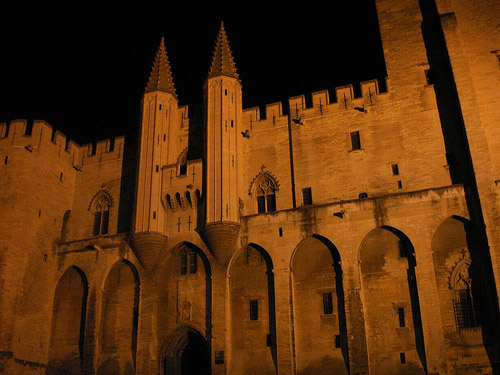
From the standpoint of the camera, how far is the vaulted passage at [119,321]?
25000 mm

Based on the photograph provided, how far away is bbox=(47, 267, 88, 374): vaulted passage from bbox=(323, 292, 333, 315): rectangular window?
36.4ft

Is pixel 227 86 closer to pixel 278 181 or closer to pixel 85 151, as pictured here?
pixel 278 181

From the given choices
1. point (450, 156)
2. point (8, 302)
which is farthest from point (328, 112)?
point (8, 302)

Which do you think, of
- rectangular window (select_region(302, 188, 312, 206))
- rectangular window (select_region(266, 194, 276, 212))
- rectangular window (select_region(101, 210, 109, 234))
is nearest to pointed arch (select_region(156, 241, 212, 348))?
rectangular window (select_region(266, 194, 276, 212))

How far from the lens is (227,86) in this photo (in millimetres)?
28125

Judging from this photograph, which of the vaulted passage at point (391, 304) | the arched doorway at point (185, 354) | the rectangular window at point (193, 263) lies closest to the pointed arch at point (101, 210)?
the rectangular window at point (193, 263)

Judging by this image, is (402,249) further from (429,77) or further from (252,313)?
(429,77)

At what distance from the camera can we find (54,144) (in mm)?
29547

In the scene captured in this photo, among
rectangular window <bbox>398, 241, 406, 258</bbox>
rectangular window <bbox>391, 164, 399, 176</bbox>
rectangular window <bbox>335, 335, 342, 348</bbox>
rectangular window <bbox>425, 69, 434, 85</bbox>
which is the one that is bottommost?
rectangular window <bbox>335, 335, 342, 348</bbox>

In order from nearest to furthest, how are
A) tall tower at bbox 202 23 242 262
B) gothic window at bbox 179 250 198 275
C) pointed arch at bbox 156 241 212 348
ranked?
1. pointed arch at bbox 156 241 212 348
2. tall tower at bbox 202 23 242 262
3. gothic window at bbox 179 250 198 275

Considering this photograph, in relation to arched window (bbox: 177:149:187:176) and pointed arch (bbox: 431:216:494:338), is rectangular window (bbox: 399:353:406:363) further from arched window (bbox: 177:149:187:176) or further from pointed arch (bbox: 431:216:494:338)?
arched window (bbox: 177:149:187:176)

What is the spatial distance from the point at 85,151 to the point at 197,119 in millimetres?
6792

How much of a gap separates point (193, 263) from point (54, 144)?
33.2ft

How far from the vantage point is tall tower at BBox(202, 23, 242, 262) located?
24859mm
